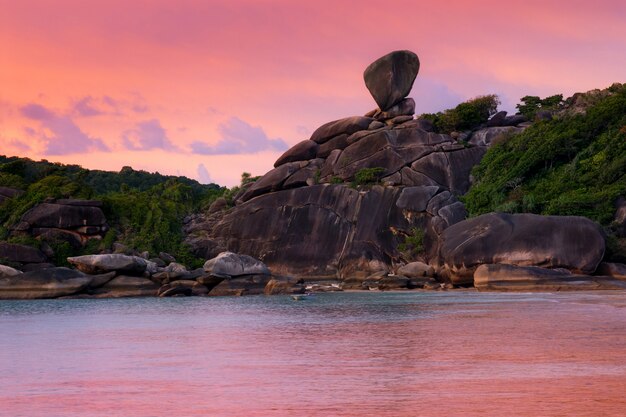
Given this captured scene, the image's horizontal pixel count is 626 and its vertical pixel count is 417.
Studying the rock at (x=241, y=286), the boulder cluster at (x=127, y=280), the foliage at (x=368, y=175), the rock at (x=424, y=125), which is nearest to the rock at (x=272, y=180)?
the foliage at (x=368, y=175)

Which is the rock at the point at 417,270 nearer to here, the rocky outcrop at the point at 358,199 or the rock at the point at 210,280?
the rocky outcrop at the point at 358,199

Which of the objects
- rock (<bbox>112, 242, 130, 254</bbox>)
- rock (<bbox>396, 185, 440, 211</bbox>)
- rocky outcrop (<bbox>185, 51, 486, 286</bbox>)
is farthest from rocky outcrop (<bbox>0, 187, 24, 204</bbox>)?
rock (<bbox>396, 185, 440, 211</bbox>)

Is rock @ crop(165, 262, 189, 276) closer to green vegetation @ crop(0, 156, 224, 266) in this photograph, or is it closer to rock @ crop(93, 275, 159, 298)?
rock @ crop(93, 275, 159, 298)

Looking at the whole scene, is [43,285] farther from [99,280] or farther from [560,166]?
[560,166]

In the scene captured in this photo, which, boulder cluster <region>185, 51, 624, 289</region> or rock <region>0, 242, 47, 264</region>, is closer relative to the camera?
rock <region>0, 242, 47, 264</region>

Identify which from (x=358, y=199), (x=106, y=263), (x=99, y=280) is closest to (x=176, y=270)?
(x=106, y=263)

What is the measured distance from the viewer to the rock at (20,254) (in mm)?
54844

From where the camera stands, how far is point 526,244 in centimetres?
4394

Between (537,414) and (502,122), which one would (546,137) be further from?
(537,414)

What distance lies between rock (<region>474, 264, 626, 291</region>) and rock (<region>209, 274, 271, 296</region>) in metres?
13.3

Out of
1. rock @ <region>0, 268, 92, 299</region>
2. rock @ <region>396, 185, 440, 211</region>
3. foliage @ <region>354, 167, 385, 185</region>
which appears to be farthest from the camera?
foliage @ <region>354, 167, 385, 185</region>

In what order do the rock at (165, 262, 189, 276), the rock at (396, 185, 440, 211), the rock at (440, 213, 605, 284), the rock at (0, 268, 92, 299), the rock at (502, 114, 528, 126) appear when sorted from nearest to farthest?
the rock at (440, 213, 605, 284), the rock at (0, 268, 92, 299), the rock at (165, 262, 189, 276), the rock at (396, 185, 440, 211), the rock at (502, 114, 528, 126)

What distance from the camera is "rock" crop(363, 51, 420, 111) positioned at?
240ft

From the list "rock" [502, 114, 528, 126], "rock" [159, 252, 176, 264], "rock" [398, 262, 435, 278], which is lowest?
"rock" [398, 262, 435, 278]
